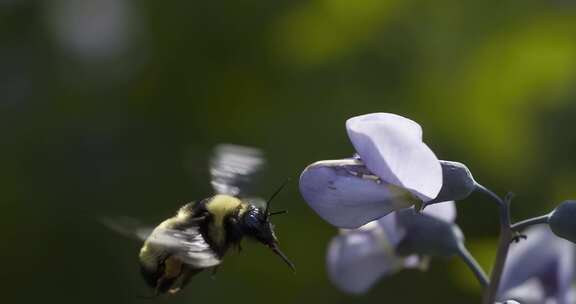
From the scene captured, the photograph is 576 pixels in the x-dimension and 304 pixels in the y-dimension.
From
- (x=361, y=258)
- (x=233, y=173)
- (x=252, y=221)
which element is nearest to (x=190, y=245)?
(x=252, y=221)

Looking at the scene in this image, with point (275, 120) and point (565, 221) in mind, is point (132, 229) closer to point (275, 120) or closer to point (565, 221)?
point (565, 221)

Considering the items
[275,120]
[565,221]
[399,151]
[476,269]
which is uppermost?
[399,151]

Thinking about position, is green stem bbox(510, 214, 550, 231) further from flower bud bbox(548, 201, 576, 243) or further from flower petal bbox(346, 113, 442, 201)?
flower petal bbox(346, 113, 442, 201)

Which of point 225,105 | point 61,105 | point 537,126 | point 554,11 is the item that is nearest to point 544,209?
point 537,126

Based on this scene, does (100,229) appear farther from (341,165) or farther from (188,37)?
(341,165)

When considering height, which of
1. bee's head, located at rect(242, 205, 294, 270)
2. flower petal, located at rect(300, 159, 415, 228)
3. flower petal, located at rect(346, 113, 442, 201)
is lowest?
bee's head, located at rect(242, 205, 294, 270)

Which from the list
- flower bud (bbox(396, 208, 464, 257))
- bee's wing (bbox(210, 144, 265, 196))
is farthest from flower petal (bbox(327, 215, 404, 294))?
bee's wing (bbox(210, 144, 265, 196))

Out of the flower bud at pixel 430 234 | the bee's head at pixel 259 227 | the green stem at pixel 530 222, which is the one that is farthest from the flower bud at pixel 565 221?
the bee's head at pixel 259 227
